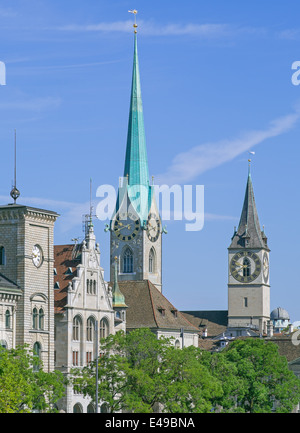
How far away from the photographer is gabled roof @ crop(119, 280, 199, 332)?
136875 mm

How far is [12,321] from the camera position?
101000 mm

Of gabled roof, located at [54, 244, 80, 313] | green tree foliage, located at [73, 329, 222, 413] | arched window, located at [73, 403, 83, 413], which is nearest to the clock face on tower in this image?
green tree foliage, located at [73, 329, 222, 413]

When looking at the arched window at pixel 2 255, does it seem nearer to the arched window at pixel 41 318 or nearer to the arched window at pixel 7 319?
the arched window at pixel 7 319

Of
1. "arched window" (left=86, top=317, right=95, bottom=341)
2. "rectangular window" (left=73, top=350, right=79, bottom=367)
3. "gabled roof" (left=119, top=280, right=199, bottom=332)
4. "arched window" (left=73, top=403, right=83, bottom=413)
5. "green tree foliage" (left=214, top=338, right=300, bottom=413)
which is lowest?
"arched window" (left=73, top=403, right=83, bottom=413)

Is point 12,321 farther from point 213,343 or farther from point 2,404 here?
point 213,343

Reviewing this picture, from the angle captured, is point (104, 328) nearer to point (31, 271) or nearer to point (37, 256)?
point (37, 256)

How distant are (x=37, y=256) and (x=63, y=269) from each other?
1514cm

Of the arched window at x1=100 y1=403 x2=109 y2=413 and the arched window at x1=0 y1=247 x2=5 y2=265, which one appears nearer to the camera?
the arched window at x1=0 y1=247 x2=5 y2=265

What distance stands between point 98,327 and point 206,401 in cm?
1919

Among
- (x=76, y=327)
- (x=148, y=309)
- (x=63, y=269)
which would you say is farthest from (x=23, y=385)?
(x=148, y=309)

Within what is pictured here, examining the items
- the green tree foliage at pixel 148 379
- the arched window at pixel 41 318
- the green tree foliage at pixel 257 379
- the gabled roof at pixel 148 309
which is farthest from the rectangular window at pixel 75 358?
the gabled roof at pixel 148 309

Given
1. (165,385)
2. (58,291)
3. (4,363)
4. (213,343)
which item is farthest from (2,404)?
(213,343)

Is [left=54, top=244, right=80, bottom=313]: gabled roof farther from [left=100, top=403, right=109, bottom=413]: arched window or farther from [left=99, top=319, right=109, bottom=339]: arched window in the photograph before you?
[left=100, top=403, right=109, bottom=413]: arched window

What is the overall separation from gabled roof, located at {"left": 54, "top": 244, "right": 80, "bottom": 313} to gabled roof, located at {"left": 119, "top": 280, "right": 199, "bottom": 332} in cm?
1756
